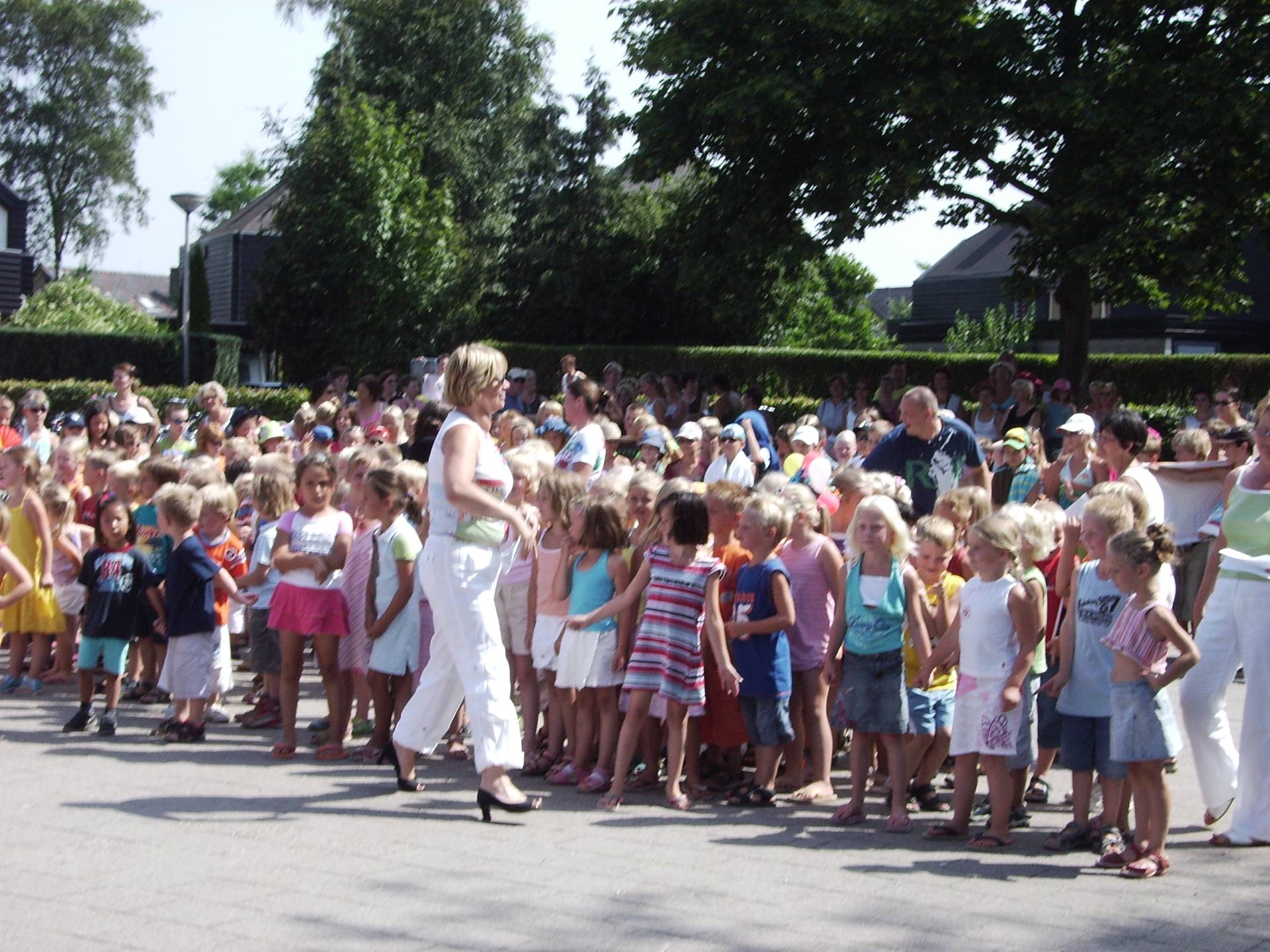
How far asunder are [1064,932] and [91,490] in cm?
801

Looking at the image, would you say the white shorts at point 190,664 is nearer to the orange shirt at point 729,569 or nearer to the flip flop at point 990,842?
the orange shirt at point 729,569

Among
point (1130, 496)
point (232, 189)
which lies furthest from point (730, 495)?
point (232, 189)

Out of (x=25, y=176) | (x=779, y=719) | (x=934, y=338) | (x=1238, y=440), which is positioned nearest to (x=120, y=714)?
(x=779, y=719)

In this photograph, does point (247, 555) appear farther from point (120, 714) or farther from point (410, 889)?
point (410, 889)

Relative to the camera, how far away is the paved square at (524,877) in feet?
16.3

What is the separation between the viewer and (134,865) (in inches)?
223

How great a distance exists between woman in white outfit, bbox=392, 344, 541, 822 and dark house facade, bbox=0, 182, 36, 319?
43.3 metres

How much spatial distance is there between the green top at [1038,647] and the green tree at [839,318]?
34136 mm

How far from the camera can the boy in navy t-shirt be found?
719 centimetres

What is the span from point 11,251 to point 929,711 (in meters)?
44.5

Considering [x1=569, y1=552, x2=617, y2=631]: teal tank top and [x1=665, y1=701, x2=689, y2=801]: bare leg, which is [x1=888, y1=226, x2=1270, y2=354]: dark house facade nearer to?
[x1=569, y1=552, x2=617, y2=631]: teal tank top

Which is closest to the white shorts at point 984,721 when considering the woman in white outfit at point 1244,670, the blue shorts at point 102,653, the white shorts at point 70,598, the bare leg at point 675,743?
the woman in white outfit at point 1244,670

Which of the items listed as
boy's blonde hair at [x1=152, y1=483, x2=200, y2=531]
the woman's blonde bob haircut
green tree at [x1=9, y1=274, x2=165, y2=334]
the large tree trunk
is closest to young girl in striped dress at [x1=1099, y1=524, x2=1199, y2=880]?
the woman's blonde bob haircut

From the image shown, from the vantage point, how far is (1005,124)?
2291cm
